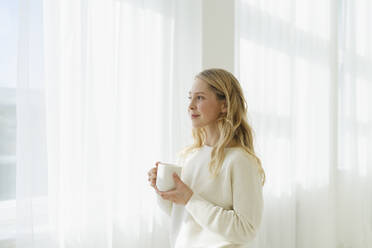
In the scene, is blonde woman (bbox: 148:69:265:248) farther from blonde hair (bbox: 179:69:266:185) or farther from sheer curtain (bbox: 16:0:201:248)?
sheer curtain (bbox: 16:0:201:248)

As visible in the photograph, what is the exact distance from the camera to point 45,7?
128 centimetres

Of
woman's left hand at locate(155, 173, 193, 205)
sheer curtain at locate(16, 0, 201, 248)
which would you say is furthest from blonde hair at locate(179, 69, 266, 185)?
sheer curtain at locate(16, 0, 201, 248)

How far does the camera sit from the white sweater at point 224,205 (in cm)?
113

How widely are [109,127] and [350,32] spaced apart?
2.70m

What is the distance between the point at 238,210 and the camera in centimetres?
114

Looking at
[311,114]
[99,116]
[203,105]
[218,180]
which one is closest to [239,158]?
[218,180]

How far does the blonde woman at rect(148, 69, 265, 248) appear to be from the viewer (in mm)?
1141

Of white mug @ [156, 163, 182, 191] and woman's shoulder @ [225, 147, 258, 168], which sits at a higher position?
woman's shoulder @ [225, 147, 258, 168]

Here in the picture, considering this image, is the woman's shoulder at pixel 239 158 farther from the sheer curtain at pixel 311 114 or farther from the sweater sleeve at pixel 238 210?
the sheer curtain at pixel 311 114

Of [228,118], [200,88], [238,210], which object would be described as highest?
[200,88]

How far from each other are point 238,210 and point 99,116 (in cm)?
67

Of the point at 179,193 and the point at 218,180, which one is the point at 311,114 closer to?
the point at 218,180

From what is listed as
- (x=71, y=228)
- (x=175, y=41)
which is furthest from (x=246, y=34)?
(x=71, y=228)

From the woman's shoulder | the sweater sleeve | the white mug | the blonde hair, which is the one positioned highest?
the blonde hair
